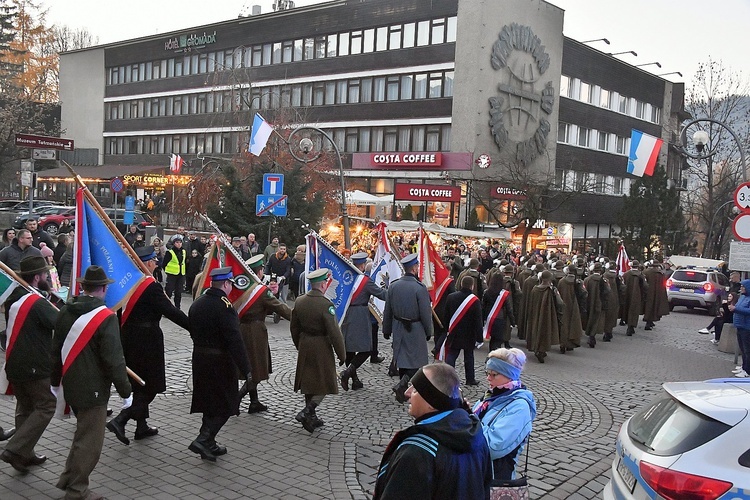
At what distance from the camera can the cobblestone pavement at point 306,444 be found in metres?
6.38

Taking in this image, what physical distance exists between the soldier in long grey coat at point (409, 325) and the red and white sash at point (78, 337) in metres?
4.64

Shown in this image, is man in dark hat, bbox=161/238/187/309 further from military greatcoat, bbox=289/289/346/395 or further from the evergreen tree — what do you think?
the evergreen tree

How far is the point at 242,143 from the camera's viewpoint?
32844 mm

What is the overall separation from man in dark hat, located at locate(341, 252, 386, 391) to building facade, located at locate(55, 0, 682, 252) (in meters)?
24.0

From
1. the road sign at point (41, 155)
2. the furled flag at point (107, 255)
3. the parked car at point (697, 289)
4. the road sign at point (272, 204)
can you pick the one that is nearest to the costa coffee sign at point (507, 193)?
the parked car at point (697, 289)

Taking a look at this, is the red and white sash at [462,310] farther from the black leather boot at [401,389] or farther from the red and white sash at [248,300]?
the red and white sash at [248,300]

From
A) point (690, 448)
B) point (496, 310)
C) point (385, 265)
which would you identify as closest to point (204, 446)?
point (690, 448)

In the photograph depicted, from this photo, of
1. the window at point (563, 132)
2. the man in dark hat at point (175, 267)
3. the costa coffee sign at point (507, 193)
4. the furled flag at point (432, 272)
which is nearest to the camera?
the furled flag at point (432, 272)

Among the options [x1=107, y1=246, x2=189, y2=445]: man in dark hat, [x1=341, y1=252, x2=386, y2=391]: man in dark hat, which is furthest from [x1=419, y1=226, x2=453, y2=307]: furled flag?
[x1=107, y1=246, x2=189, y2=445]: man in dark hat

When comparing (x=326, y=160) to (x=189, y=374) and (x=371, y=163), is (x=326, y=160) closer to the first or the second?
(x=371, y=163)

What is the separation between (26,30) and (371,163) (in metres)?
23.4

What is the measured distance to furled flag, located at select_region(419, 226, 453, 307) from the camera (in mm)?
13688

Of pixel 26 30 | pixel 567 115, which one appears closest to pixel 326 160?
pixel 567 115

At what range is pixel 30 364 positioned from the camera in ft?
20.7
